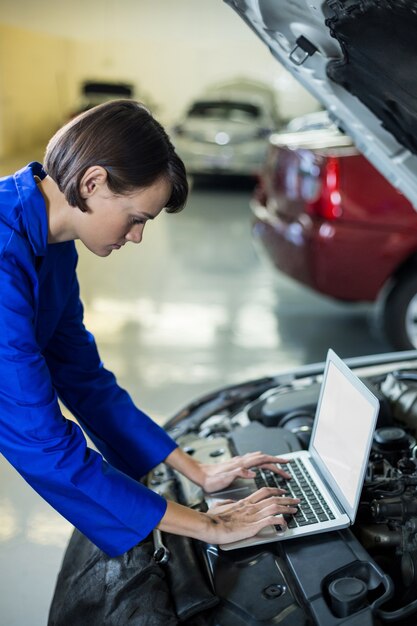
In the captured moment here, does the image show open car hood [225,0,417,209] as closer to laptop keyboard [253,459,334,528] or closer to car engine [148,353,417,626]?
car engine [148,353,417,626]

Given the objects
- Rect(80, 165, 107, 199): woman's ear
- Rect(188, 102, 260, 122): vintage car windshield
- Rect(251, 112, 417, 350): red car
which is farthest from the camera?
Rect(188, 102, 260, 122): vintage car windshield

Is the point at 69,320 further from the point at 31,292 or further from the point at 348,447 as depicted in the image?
the point at 348,447

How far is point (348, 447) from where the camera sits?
1427 millimetres

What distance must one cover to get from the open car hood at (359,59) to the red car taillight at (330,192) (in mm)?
1505

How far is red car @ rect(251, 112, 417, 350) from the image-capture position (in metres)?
3.50

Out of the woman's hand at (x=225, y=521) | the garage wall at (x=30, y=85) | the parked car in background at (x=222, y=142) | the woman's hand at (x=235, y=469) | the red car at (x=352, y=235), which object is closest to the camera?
the woman's hand at (x=225, y=521)

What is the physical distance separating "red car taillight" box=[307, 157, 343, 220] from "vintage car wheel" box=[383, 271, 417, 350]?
484 mm

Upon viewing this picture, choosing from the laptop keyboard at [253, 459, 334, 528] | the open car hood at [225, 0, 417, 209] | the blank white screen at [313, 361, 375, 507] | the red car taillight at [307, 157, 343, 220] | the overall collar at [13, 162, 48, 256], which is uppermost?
the open car hood at [225, 0, 417, 209]

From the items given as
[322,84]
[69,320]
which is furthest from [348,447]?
[322,84]

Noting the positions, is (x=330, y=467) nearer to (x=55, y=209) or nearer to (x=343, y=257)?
(x=55, y=209)

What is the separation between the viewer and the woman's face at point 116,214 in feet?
4.04

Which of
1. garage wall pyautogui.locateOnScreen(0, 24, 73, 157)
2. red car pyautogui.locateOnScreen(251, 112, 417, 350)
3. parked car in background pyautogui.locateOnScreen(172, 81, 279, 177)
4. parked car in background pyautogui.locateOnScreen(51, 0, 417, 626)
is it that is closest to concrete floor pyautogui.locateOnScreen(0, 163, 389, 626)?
red car pyautogui.locateOnScreen(251, 112, 417, 350)

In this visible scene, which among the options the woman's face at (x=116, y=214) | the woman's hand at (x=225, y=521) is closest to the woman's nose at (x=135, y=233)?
the woman's face at (x=116, y=214)

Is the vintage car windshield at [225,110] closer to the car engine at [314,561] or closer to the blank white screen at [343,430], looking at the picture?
the car engine at [314,561]
